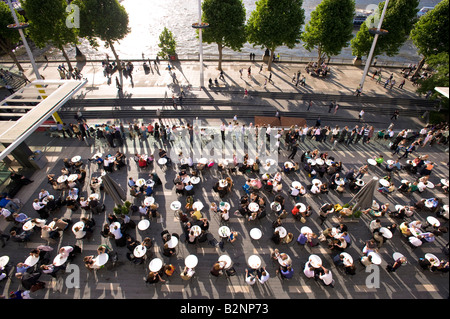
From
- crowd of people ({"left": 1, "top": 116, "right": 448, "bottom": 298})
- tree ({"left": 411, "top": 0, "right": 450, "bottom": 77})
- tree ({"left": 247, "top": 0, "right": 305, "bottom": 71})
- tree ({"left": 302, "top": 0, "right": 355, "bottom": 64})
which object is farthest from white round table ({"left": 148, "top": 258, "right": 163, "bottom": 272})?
tree ({"left": 411, "top": 0, "right": 450, "bottom": 77})

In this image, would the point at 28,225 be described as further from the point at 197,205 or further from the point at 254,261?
the point at 254,261

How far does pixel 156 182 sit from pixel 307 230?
1040 centimetres

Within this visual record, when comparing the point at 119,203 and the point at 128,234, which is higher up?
the point at 119,203

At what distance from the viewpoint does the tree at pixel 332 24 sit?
28150 millimetres

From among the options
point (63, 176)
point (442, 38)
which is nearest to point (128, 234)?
point (63, 176)

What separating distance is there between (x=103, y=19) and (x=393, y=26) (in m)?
35.7

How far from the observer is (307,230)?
13383mm

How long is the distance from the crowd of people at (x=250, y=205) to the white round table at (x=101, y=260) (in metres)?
0.07

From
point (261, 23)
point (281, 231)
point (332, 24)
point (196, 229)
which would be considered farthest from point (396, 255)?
point (261, 23)

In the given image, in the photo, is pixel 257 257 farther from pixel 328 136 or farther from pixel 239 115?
pixel 239 115

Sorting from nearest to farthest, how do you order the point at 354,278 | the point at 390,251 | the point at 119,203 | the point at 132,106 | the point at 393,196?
1. the point at 354,278
2. the point at 390,251
3. the point at 119,203
4. the point at 393,196
5. the point at 132,106

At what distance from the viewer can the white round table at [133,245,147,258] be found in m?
12.1

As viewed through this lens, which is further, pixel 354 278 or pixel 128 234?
pixel 128 234

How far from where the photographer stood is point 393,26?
93.7 ft
